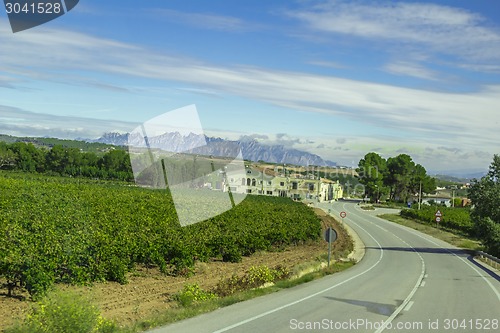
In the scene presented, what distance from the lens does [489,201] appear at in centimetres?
4041

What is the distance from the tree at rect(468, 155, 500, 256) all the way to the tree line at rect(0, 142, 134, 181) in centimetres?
10136

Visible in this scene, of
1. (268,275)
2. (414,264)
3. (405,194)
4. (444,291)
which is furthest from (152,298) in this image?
→ (405,194)

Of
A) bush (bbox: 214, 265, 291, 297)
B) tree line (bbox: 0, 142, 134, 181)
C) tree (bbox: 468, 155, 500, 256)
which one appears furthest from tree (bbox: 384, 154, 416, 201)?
bush (bbox: 214, 265, 291, 297)

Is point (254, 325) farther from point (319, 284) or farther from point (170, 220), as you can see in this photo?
point (170, 220)

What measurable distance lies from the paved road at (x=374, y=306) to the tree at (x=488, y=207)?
1093 centimetres

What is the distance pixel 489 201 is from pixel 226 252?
70.5ft

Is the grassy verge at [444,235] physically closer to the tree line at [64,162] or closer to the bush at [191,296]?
the bush at [191,296]

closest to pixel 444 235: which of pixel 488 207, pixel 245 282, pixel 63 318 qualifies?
pixel 488 207

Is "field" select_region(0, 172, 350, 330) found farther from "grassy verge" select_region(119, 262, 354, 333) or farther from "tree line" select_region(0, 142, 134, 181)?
"tree line" select_region(0, 142, 134, 181)

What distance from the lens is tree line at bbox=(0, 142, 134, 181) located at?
446ft

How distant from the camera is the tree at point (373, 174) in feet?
462

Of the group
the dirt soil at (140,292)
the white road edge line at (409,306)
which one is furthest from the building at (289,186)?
the white road edge line at (409,306)

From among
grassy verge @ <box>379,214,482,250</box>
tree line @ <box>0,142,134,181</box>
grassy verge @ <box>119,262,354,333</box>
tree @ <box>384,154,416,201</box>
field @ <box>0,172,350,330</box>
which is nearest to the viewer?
grassy verge @ <box>119,262,354,333</box>

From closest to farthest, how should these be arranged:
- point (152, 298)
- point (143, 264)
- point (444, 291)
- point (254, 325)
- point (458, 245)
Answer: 1. point (254, 325)
2. point (152, 298)
3. point (444, 291)
4. point (143, 264)
5. point (458, 245)
